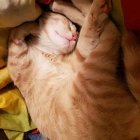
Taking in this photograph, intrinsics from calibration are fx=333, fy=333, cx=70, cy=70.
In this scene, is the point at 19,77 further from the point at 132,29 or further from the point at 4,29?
the point at 132,29

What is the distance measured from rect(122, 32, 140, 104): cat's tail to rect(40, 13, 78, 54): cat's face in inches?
9.4

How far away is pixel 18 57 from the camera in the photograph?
1.22 m

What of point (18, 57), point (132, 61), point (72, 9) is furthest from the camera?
point (18, 57)

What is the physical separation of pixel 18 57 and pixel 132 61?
464mm

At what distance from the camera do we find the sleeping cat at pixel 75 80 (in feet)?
3.19

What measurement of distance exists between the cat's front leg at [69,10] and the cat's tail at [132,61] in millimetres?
204

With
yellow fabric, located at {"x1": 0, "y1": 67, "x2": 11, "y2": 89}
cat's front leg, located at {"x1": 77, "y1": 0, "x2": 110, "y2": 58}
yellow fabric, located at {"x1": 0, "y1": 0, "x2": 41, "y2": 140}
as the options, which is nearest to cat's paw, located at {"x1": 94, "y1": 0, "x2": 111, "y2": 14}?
cat's front leg, located at {"x1": 77, "y1": 0, "x2": 110, "y2": 58}

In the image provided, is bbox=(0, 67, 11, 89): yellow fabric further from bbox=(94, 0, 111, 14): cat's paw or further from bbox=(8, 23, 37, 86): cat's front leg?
bbox=(94, 0, 111, 14): cat's paw

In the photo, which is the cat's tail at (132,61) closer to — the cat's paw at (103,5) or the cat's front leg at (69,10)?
the cat's paw at (103,5)

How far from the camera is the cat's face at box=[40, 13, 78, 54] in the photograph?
1138 millimetres

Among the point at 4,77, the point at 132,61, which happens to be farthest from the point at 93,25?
the point at 4,77

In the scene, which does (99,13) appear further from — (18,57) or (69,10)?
(18,57)

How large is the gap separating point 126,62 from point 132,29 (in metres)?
0.09

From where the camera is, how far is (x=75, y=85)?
1.02m
